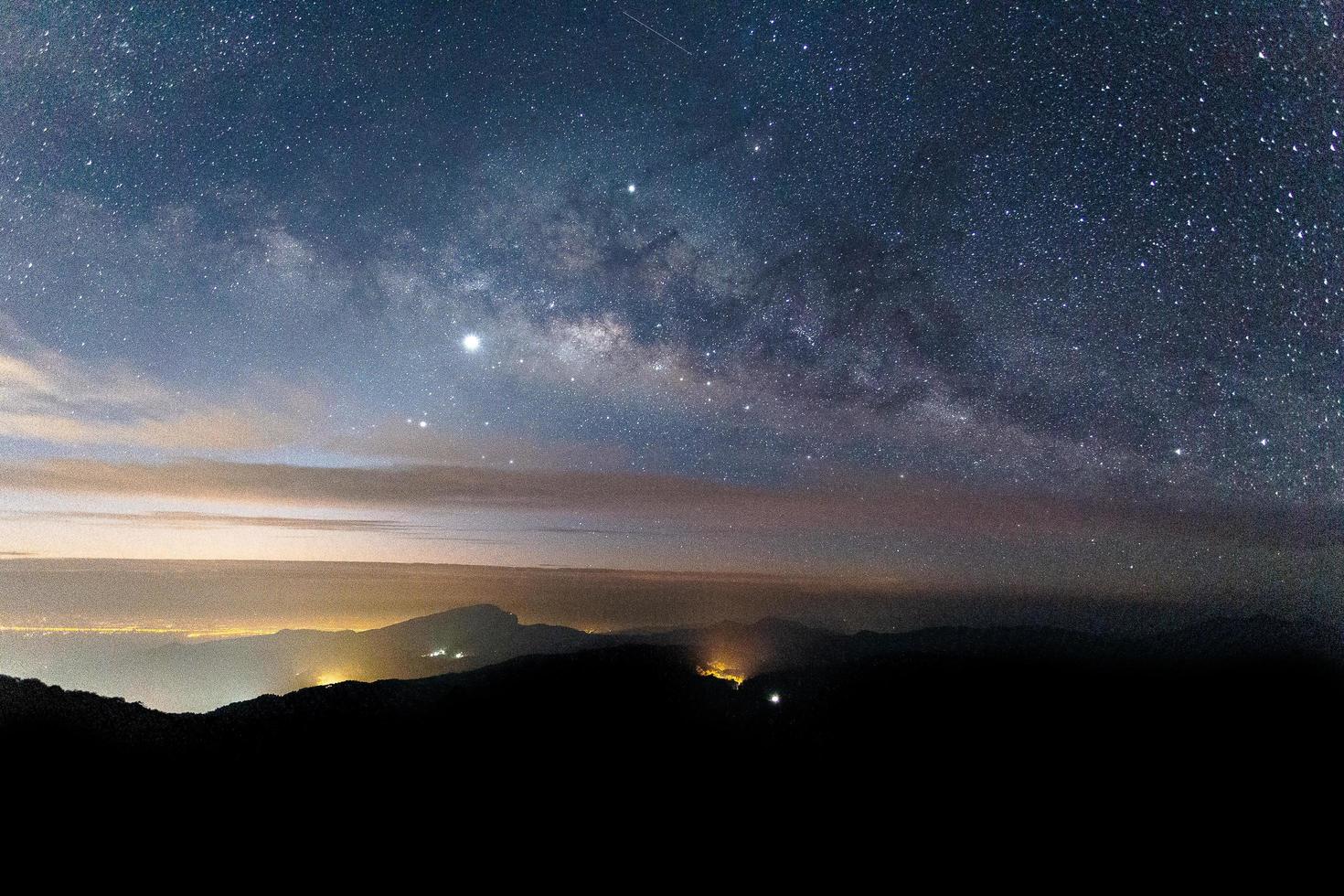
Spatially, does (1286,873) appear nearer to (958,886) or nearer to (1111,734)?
(958,886)

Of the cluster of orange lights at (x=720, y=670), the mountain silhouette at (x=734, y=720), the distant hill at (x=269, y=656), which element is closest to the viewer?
the mountain silhouette at (x=734, y=720)

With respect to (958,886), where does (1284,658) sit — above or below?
below

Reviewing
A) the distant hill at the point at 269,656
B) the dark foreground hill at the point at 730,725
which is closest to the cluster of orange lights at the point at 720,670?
the dark foreground hill at the point at 730,725

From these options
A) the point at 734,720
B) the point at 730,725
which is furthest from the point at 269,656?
the point at 730,725

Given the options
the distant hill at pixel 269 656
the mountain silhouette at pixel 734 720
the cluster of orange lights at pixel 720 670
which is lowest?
the distant hill at pixel 269 656

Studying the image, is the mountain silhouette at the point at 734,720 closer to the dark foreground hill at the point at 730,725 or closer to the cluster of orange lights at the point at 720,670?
the dark foreground hill at the point at 730,725

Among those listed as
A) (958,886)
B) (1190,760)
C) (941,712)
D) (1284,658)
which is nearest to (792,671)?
(941,712)

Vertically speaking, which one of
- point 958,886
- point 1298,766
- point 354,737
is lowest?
point 1298,766

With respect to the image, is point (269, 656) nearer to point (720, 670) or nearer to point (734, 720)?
point (720, 670)
